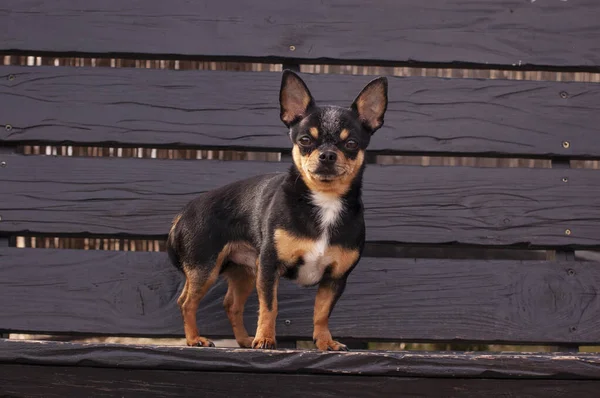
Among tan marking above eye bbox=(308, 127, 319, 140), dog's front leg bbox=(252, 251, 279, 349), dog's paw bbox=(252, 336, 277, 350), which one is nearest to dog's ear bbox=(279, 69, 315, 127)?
tan marking above eye bbox=(308, 127, 319, 140)

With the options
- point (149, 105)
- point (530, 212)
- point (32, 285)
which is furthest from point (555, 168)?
point (32, 285)

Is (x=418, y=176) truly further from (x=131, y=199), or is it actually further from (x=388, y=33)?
(x=131, y=199)

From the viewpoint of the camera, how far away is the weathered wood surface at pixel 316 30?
3.84m

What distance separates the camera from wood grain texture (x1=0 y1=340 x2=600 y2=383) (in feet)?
8.73

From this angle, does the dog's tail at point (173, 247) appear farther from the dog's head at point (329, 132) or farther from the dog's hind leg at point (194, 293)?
the dog's head at point (329, 132)

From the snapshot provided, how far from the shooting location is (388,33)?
3867 millimetres

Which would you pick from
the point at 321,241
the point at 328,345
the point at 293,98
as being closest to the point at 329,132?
the point at 293,98

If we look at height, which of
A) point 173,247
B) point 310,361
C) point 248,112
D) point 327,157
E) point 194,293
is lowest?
point 310,361

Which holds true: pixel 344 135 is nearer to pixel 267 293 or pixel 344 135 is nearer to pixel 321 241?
pixel 321 241

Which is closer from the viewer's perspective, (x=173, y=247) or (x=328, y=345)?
(x=328, y=345)

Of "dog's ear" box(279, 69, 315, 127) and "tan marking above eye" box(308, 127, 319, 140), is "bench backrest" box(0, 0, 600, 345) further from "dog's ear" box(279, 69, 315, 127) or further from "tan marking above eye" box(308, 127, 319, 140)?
"tan marking above eye" box(308, 127, 319, 140)

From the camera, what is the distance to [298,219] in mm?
3047

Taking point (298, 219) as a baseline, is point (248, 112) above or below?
above

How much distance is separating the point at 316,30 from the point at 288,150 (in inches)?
20.8
